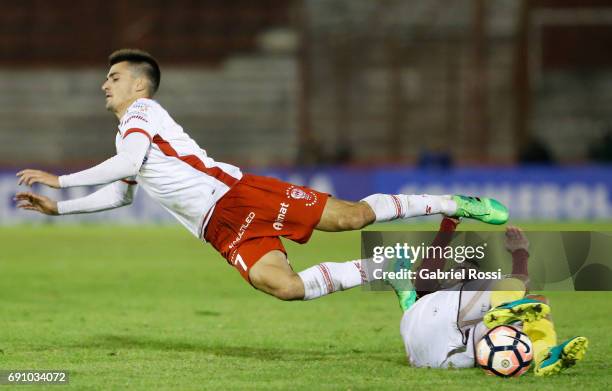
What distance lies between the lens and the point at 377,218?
7.94m

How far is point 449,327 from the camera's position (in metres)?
7.21

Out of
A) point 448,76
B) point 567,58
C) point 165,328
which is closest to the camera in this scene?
point 165,328

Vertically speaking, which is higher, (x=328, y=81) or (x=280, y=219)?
(x=328, y=81)

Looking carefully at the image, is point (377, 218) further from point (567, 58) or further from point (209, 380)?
point (567, 58)

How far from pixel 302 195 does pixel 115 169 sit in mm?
1368

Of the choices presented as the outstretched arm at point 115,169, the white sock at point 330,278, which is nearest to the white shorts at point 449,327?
the white sock at point 330,278

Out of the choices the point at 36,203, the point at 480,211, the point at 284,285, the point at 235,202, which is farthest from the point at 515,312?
the point at 36,203

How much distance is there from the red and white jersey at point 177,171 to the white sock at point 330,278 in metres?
0.90

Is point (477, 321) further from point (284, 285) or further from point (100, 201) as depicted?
point (100, 201)

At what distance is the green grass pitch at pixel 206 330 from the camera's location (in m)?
7.00

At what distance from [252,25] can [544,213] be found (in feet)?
33.7

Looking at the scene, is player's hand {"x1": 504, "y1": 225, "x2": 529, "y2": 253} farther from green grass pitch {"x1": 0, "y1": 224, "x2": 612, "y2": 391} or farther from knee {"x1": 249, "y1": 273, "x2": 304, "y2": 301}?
knee {"x1": 249, "y1": 273, "x2": 304, "y2": 301}

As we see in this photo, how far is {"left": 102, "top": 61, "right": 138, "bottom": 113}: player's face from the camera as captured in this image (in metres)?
8.19

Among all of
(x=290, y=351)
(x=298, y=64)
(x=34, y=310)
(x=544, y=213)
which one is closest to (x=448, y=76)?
(x=298, y=64)
